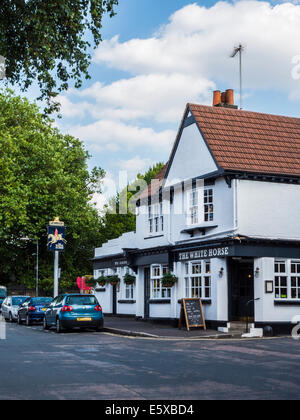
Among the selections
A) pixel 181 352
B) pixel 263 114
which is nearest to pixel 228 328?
pixel 181 352

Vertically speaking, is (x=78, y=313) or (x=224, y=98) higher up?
(x=224, y=98)

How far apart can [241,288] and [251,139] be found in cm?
684

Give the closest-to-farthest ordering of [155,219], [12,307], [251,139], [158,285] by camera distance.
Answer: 1. [251,139]
2. [158,285]
3. [155,219]
4. [12,307]

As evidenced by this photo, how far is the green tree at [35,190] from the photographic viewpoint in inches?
1688

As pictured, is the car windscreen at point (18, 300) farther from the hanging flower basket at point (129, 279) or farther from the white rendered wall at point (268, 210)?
the white rendered wall at point (268, 210)

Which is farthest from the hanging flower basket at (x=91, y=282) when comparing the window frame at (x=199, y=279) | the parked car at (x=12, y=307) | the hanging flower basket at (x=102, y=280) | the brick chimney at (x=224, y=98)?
the brick chimney at (x=224, y=98)

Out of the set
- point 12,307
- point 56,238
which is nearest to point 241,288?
point 56,238

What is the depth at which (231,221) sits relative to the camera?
24344mm

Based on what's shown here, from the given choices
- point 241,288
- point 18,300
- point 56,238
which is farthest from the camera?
point 18,300

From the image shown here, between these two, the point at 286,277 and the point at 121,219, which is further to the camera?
the point at 121,219

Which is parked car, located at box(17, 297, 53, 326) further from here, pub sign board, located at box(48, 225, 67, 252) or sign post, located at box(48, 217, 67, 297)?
pub sign board, located at box(48, 225, 67, 252)

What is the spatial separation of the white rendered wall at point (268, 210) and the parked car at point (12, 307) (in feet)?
54.5

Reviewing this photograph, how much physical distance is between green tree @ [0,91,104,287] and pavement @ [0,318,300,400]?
25166 mm

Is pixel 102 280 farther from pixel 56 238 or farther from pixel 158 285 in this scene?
pixel 158 285
